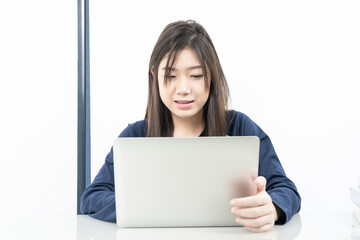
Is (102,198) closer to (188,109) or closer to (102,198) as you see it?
(102,198)

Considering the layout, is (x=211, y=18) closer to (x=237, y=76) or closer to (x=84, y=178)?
(x=237, y=76)

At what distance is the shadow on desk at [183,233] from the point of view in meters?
0.85

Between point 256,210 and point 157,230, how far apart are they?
217 mm

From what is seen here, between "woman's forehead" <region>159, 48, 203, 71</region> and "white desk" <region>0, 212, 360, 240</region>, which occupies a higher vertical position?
"woman's forehead" <region>159, 48, 203, 71</region>

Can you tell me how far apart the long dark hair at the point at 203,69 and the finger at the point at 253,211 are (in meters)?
0.60

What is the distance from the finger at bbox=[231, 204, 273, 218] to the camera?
0.85m

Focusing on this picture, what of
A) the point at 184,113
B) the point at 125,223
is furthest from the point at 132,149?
the point at 184,113

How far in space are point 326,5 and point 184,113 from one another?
141 cm

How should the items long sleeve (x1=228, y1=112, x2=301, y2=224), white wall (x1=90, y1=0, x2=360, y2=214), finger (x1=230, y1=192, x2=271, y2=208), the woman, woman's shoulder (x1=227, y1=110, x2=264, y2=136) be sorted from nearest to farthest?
finger (x1=230, y1=192, x2=271, y2=208)
long sleeve (x1=228, y1=112, x2=301, y2=224)
the woman
woman's shoulder (x1=227, y1=110, x2=264, y2=136)
white wall (x1=90, y1=0, x2=360, y2=214)
